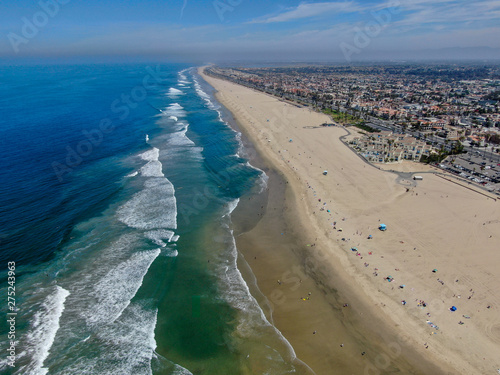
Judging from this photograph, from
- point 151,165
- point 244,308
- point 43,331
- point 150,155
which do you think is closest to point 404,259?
point 244,308

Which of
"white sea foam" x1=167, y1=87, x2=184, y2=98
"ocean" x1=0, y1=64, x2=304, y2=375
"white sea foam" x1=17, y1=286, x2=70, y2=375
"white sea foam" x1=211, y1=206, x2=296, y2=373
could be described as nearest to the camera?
"white sea foam" x1=17, y1=286, x2=70, y2=375

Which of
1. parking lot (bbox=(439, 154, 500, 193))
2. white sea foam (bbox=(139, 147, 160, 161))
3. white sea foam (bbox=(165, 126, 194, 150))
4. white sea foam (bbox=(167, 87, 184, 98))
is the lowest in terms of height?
parking lot (bbox=(439, 154, 500, 193))

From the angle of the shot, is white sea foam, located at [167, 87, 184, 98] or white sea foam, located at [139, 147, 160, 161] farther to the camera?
white sea foam, located at [167, 87, 184, 98]

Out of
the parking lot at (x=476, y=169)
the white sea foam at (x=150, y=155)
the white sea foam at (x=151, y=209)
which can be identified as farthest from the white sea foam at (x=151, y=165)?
the parking lot at (x=476, y=169)

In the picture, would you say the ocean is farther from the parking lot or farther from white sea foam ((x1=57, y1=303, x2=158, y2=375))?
the parking lot

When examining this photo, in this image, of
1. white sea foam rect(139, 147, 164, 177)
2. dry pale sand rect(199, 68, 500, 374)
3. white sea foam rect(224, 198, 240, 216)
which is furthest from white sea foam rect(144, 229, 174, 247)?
white sea foam rect(139, 147, 164, 177)

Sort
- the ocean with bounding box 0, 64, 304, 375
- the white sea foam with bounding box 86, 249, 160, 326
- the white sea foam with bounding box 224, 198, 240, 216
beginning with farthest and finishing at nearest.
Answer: the white sea foam with bounding box 224, 198, 240, 216 → the white sea foam with bounding box 86, 249, 160, 326 → the ocean with bounding box 0, 64, 304, 375

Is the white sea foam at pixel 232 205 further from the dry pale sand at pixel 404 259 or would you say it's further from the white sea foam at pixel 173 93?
the white sea foam at pixel 173 93
